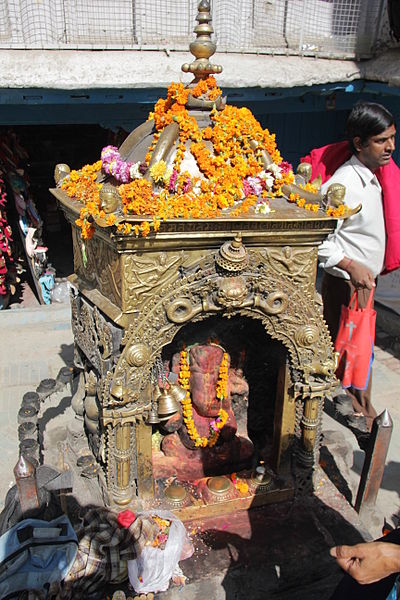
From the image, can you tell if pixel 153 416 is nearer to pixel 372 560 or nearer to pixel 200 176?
pixel 200 176

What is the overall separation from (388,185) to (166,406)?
2946mm

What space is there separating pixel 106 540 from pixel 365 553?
5.55 ft

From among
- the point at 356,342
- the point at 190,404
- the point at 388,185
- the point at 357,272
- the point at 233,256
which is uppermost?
the point at 233,256

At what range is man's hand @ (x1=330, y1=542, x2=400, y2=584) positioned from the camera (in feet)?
6.82

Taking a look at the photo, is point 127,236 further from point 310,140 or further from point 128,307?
point 310,140

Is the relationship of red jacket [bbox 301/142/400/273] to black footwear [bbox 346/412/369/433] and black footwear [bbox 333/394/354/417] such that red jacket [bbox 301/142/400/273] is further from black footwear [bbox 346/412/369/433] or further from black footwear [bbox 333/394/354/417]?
black footwear [bbox 346/412/369/433]

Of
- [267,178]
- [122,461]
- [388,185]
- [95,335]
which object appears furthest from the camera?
[388,185]

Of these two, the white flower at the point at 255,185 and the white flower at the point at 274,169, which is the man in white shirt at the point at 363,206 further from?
the white flower at the point at 255,185

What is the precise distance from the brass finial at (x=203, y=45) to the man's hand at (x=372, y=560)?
9.25 feet

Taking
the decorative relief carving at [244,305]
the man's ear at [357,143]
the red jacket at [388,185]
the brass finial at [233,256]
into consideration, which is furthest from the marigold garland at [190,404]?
the man's ear at [357,143]

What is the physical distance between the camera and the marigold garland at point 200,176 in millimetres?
2959

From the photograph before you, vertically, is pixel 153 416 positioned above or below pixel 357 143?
below

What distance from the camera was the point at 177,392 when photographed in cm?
376

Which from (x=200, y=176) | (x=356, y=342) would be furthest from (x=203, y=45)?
(x=356, y=342)
